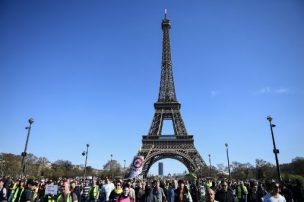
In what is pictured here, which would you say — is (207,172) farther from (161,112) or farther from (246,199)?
(246,199)

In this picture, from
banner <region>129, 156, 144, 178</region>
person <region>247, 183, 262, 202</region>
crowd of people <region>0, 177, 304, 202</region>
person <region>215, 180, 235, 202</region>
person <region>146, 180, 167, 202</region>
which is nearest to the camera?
crowd of people <region>0, 177, 304, 202</region>

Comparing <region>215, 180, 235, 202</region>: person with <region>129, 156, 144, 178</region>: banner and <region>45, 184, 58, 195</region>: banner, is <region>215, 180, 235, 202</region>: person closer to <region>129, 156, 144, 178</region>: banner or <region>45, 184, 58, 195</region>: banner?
<region>45, 184, 58, 195</region>: banner

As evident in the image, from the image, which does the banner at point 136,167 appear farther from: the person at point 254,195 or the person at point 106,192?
the person at point 254,195

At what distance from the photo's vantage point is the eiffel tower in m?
58.7

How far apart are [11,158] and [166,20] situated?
6422 centimetres

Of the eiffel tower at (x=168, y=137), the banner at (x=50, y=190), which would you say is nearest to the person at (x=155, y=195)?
the banner at (x=50, y=190)

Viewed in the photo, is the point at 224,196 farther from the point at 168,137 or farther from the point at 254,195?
the point at 168,137

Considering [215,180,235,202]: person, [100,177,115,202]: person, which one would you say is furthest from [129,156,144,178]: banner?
[215,180,235,202]: person

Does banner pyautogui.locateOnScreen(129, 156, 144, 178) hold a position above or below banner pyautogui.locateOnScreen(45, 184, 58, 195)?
above

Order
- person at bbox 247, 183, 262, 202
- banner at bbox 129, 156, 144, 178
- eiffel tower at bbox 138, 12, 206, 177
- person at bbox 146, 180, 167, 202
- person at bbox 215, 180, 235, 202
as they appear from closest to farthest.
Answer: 1. person at bbox 215, 180, 235, 202
2. person at bbox 146, 180, 167, 202
3. person at bbox 247, 183, 262, 202
4. banner at bbox 129, 156, 144, 178
5. eiffel tower at bbox 138, 12, 206, 177

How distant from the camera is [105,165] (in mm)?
116438

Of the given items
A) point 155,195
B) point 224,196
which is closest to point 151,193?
point 155,195

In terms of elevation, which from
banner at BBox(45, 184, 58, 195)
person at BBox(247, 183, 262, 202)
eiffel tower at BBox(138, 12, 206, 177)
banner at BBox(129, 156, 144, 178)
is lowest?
person at BBox(247, 183, 262, 202)

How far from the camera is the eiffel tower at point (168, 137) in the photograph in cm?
5872
